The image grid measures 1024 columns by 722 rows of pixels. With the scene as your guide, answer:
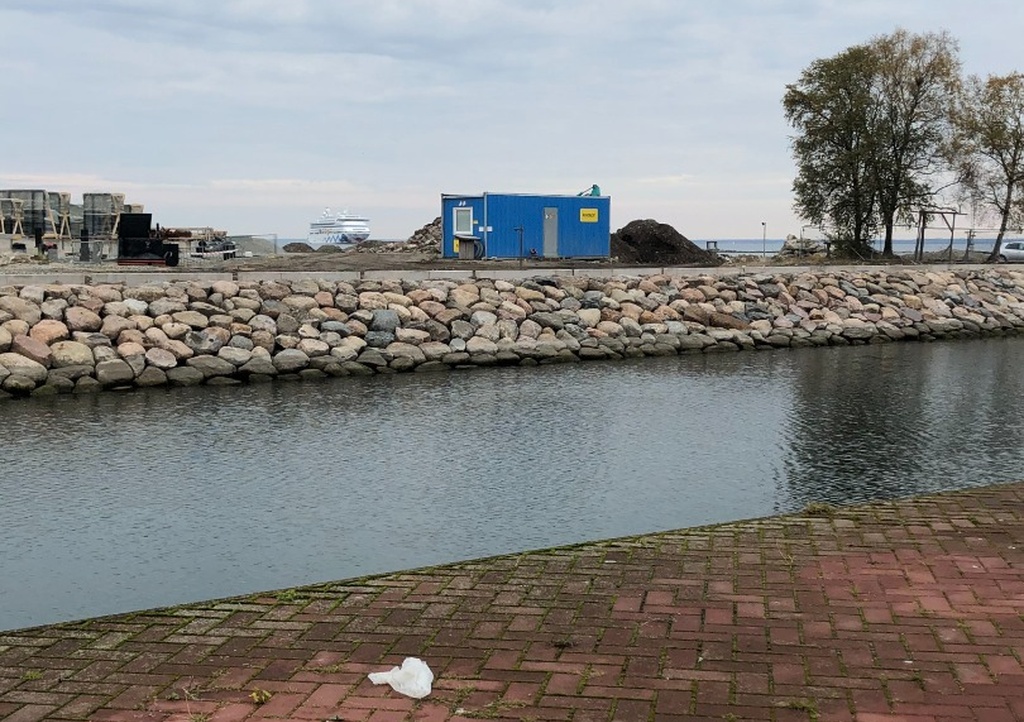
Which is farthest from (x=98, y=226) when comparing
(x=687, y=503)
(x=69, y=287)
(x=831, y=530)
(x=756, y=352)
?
(x=831, y=530)

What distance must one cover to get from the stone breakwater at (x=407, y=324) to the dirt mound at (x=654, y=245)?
1263 centimetres

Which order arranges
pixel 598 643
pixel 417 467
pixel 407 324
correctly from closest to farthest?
pixel 598 643 < pixel 417 467 < pixel 407 324

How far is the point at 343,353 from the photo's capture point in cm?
2062

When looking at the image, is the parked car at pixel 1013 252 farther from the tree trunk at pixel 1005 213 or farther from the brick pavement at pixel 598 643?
the brick pavement at pixel 598 643

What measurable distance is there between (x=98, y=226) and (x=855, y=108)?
3062 centimetres

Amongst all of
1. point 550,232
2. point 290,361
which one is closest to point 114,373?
point 290,361

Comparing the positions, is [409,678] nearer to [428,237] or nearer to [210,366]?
[210,366]

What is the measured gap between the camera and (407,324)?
22188 millimetres

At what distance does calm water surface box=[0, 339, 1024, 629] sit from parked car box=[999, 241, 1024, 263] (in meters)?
30.7

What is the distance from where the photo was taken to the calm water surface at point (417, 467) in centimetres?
855

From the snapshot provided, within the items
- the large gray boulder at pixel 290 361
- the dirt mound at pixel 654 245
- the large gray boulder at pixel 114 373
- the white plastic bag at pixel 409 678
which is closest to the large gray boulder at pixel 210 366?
the large gray boulder at pixel 290 361

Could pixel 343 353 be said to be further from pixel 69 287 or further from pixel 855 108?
pixel 855 108

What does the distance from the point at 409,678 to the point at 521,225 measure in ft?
108

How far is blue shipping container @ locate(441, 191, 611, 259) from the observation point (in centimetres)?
3675
